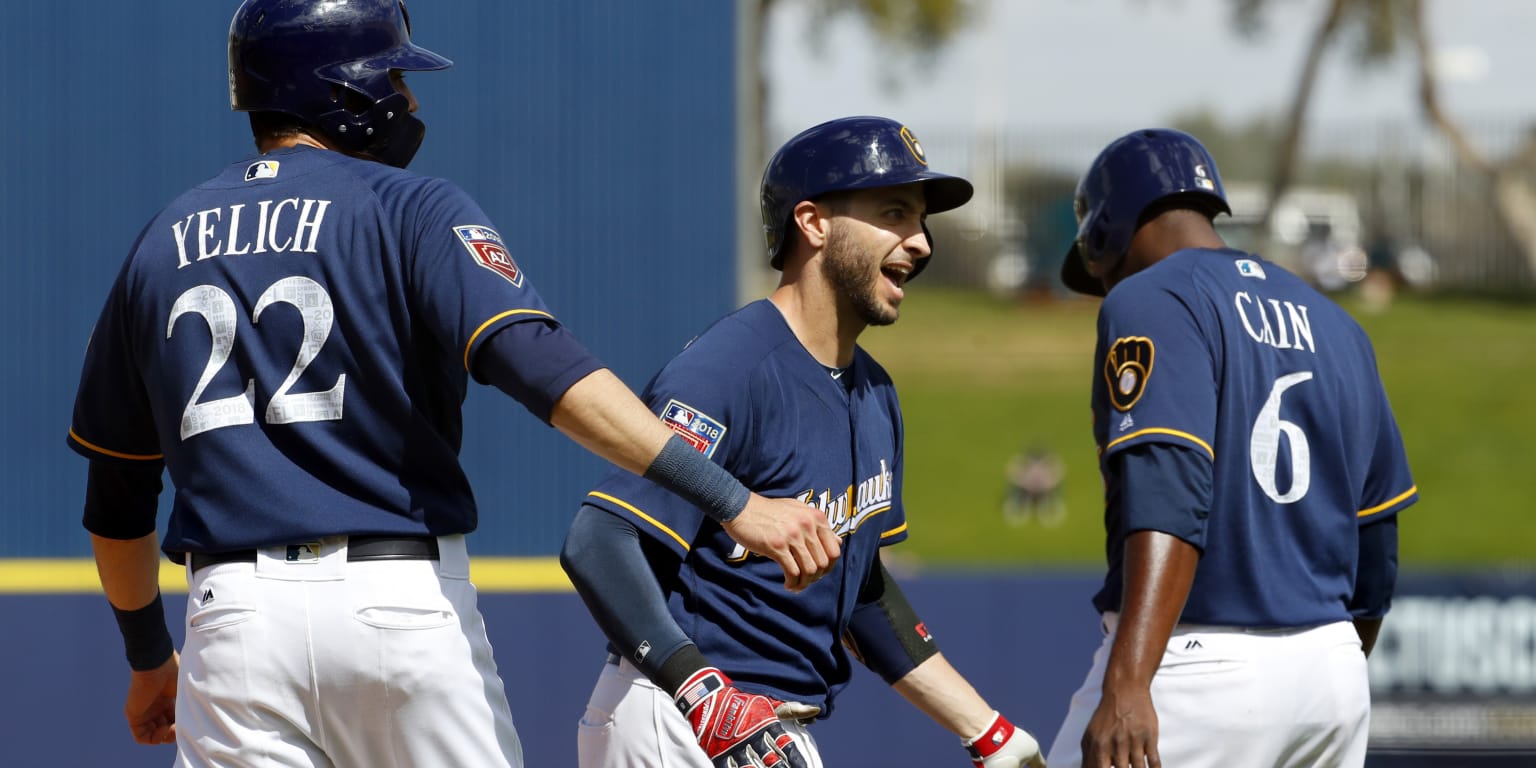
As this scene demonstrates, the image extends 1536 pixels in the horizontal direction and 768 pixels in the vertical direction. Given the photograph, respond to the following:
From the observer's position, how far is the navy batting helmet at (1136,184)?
422 centimetres

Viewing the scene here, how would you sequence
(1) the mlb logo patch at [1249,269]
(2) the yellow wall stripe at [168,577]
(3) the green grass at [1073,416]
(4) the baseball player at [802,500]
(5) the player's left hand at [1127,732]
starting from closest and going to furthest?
(4) the baseball player at [802,500] → (5) the player's left hand at [1127,732] → (1) the mlb logo patch at [1249,269] → (2) the yellow wall stripe at [168,577] → (3) the green grass at [1073,416]

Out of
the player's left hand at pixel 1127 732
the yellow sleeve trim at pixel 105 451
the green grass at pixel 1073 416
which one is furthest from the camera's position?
the green grass at pixel 1073 416

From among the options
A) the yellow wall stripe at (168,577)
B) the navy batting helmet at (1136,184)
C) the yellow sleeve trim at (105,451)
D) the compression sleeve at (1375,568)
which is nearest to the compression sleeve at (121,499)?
the yellow sleeve trim at (105,451)

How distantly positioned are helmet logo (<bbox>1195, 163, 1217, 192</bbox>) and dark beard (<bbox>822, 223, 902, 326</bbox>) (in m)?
1.00

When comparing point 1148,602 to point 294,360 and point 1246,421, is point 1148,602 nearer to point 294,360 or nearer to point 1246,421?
point 1246,421

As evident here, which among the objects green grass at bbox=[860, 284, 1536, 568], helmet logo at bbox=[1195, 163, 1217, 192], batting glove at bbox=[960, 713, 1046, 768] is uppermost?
helmet logo at bbox=[1195, 163, 1217, 192]

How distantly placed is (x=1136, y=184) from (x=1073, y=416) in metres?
18.9

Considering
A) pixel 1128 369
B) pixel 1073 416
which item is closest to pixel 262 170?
pixel 1128 369

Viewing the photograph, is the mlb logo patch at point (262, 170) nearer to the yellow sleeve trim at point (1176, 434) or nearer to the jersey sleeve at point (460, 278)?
the jersey sleeve at point (460, 278)

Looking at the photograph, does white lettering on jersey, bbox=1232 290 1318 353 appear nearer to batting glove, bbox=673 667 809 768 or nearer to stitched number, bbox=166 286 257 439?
batting glove, bbox=673 667 809 768

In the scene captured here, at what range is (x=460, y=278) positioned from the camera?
3.01m

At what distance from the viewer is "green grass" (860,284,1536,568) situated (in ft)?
67.4

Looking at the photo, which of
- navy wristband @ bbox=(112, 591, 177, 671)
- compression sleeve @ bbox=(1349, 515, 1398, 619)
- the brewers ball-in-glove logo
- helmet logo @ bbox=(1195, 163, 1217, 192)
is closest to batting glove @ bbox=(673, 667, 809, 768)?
the brewers ball-in-glove logo

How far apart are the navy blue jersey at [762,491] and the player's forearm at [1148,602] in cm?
57
